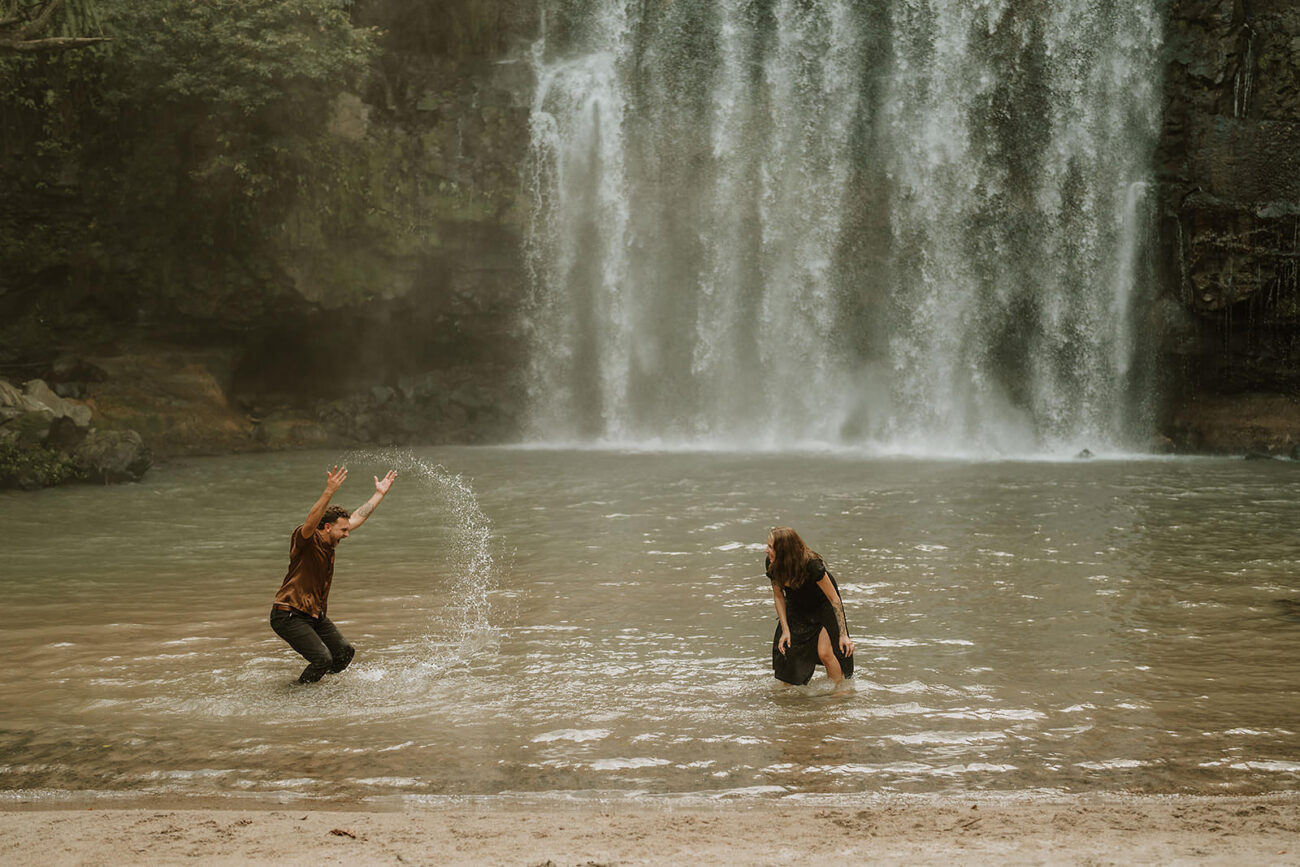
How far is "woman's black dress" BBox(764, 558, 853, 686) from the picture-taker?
7.47 meters

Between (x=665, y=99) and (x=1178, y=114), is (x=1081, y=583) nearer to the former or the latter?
(x=1178, y=114)

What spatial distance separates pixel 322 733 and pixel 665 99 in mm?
23377

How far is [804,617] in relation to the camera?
7574 millimetres

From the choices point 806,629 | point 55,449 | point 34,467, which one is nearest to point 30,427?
point 55,449

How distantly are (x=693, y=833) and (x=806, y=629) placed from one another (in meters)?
2.66

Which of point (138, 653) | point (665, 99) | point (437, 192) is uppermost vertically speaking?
point (665, 99)

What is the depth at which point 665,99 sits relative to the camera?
27656mm

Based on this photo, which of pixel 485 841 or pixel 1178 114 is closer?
pixel 485 841

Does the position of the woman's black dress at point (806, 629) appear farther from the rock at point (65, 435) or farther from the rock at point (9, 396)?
the rock at point (9, 396)

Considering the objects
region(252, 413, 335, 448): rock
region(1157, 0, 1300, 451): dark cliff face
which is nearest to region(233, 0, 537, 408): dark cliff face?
region(252, 413, 335, 448): rock

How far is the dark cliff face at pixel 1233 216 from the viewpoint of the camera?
918 inches

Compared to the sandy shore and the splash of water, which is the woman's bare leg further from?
the splash of water

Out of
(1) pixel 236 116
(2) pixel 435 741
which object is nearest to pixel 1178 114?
(1) pixel 236 116

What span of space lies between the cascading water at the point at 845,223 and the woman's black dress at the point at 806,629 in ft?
57.7
